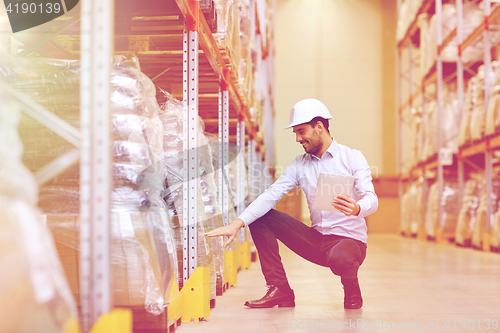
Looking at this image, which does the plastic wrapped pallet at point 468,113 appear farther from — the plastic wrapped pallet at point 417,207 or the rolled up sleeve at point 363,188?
the rolled up sleeve at point 363,188

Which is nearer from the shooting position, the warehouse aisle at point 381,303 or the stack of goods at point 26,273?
the stack of goods at point 26,273

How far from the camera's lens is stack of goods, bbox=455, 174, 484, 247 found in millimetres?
8609

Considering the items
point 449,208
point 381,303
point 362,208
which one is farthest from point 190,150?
point 449,208

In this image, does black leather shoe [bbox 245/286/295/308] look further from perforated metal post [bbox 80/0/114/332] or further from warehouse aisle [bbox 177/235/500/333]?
perforated metal post [bbox 80/0/114/332]

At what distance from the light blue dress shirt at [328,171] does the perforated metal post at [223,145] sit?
36.9 inches

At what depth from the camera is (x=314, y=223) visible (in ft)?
11.2

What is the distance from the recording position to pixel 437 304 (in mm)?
3281

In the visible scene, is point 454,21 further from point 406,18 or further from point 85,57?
point 85,57

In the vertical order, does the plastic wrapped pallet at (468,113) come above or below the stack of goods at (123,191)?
above

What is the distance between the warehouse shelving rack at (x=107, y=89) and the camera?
4.95 ft

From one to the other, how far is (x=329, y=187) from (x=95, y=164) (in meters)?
1.56

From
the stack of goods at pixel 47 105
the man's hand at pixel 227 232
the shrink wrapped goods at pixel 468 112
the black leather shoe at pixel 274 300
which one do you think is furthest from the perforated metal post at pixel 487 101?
the stack of goods at pixel 47 105

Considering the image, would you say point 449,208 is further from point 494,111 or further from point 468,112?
point 494,111

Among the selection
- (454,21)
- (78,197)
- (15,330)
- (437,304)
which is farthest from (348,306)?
(454,21)
